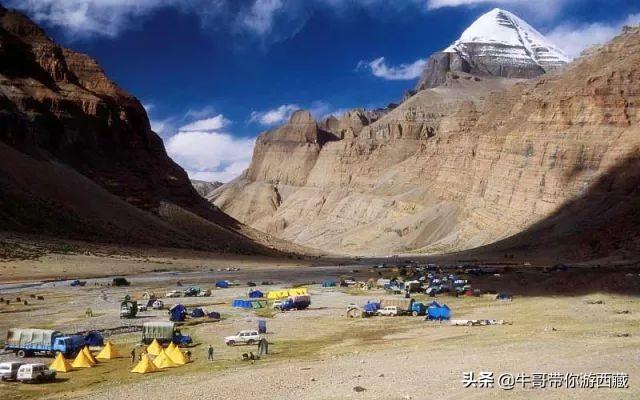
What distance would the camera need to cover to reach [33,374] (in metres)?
21.9

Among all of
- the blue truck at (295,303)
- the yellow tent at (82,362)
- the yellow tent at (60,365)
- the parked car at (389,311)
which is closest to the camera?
the yellow tent at (60,365)

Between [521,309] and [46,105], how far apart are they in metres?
105

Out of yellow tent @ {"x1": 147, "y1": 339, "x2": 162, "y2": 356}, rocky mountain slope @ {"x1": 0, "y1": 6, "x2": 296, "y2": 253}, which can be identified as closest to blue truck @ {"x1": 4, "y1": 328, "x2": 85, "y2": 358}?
yellow tent @ {"x1": 147, "y1": 339, "x2": 162, "y2": 356}

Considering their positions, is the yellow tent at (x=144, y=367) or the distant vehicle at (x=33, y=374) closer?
the distant vehicle at (x=33, y=374)

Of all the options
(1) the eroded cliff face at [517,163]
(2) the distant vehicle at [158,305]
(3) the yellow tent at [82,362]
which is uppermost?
(1) the eroded cliff face at [517,163]

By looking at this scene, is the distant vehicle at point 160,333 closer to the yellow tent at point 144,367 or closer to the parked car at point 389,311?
the yellow tent at point 144,367

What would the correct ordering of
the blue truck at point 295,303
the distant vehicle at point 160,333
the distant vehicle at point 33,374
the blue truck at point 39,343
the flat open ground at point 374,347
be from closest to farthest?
the flat open ground at point 374,347 → the distant vehicle at point 33,374 → the blue truck at point 39,343 → the distant vehicle at point 160,333 → the blue truck at point 295,303

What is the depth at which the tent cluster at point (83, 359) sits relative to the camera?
24281mm

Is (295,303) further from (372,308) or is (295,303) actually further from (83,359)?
(83,359)

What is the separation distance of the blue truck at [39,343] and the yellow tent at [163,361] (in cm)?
429

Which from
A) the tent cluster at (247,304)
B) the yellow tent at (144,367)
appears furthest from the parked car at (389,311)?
the yellow tent at (144,367)

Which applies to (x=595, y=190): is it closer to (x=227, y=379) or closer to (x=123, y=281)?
(x=123, y=281)

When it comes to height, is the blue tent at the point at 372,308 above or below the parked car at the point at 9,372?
above

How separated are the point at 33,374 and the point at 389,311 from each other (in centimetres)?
2121
